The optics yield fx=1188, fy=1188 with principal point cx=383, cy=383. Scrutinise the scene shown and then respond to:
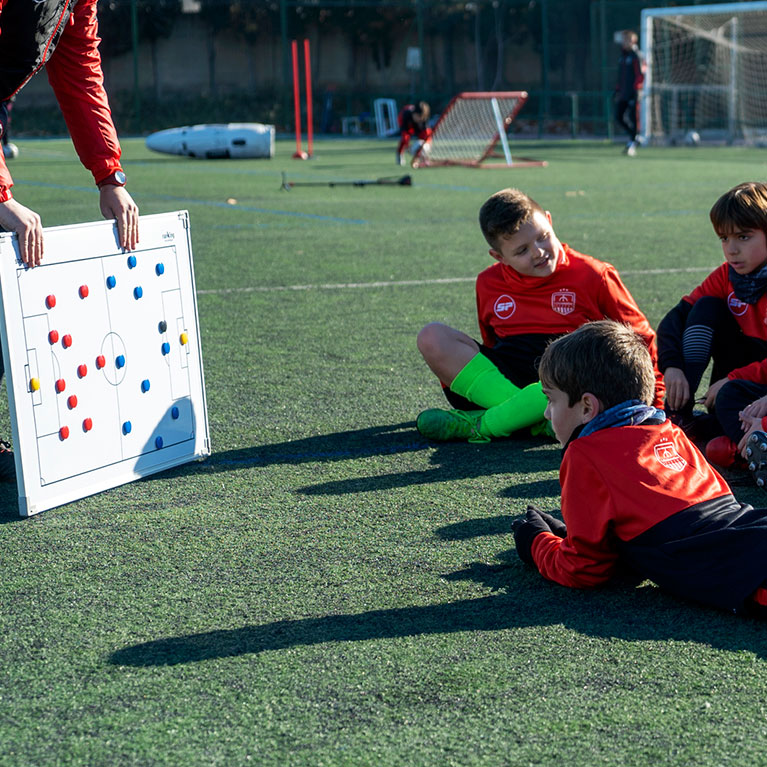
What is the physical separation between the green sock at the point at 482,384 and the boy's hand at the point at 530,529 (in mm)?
1225

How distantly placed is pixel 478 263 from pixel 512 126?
27030mm

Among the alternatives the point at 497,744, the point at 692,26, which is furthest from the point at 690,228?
the point at 692,26

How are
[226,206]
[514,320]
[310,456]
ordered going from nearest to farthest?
[310,456] → [514,320] → [226,206]

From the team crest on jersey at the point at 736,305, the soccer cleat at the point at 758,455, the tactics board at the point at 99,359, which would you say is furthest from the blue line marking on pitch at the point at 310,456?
the team crest on jersey at the point at 736,305

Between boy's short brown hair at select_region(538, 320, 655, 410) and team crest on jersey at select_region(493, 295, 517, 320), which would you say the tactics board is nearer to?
team crest on jersey at select_region(493, 295, 517, 320)

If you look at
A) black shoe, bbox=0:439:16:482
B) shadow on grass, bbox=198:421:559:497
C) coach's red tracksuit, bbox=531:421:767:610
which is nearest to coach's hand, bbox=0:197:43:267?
black shoe, bbox=0:439:16:482

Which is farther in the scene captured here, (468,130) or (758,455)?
(468,130)

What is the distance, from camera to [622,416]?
2.72m

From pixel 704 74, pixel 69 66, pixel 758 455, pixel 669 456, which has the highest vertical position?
pixel 704 74

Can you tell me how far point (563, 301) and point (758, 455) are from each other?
1082 mm

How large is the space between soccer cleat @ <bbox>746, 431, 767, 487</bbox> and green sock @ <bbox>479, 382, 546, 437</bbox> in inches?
32.0

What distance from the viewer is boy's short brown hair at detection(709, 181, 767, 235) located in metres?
3.87

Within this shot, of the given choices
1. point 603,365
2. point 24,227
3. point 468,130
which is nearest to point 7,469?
point 24,227

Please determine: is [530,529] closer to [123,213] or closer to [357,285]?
[123,213]
